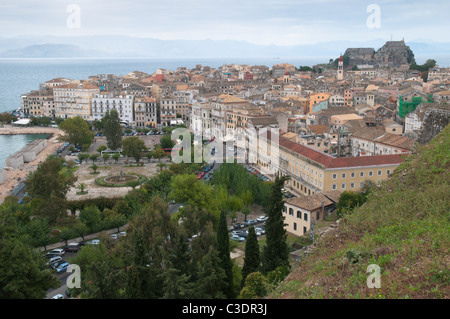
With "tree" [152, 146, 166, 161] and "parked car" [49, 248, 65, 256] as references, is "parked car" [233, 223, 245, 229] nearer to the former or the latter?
"parked car" [49, 248, 65, 256]

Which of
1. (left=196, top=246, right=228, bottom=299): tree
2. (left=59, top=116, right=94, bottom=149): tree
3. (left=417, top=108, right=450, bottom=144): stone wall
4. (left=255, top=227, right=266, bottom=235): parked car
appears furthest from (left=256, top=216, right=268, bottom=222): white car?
(left=59, top=116, right=94, bottom=149): tree

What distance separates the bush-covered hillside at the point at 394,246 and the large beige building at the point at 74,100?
108 ft

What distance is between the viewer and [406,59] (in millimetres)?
61938

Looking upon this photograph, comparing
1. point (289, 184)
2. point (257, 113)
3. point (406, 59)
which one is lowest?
point (289, 184)

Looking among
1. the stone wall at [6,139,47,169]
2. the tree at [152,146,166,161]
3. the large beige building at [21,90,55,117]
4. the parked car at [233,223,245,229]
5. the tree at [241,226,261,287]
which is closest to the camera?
the tree at [241,226,261,287]

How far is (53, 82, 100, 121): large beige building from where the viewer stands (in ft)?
122

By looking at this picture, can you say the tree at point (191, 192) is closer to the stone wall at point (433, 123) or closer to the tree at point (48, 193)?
the tree at point (48, 193)

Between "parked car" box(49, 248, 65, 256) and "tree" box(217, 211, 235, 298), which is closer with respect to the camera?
"tree" box(217, 211, 235, 298)

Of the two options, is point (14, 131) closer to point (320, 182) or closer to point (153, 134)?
point (153, 134)

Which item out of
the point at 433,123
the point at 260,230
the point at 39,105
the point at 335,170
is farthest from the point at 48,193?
the point at 39,105

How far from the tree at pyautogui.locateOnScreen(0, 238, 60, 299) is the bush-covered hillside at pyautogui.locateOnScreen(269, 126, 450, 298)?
14.6 ft

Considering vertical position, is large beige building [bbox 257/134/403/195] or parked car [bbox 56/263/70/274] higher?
large beige building [bbox 257/134/403/195]
